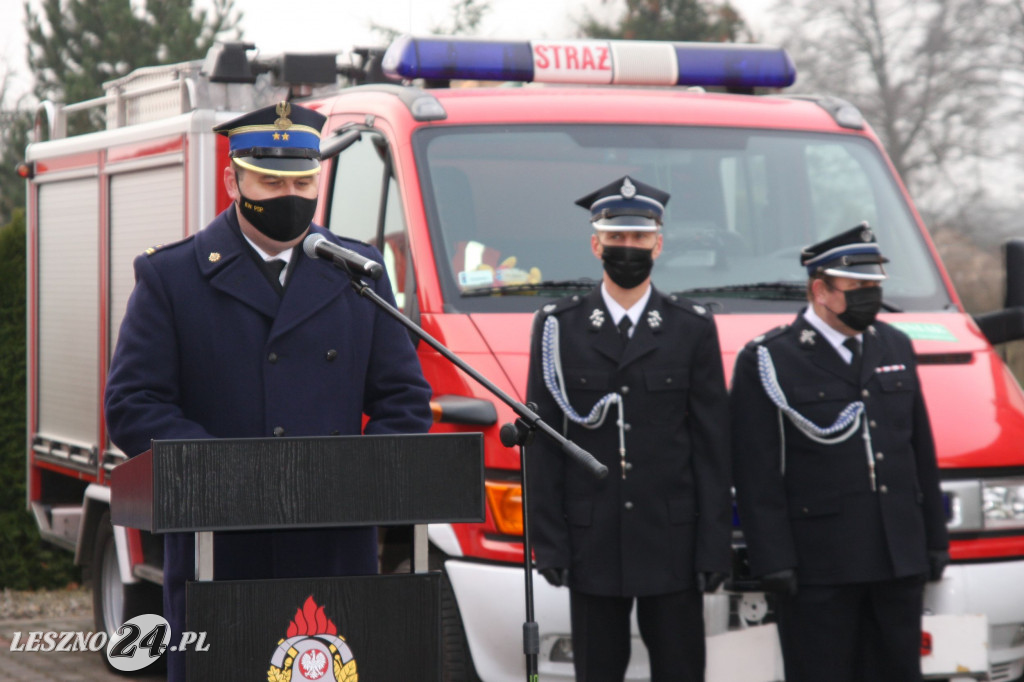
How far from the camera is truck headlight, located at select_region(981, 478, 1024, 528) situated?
5098 millimetres

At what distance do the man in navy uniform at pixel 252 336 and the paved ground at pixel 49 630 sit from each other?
389 cm

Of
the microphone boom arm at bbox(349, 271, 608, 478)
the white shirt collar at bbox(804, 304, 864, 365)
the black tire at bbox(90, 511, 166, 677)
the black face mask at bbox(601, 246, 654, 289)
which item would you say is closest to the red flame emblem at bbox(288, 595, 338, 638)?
the microphone boom arm at bbox(349, 271, 608, 478)

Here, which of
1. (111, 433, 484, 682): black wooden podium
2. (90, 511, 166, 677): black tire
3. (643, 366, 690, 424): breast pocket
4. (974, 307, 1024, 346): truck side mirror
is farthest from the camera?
(90, 511, 166, 677): black tire

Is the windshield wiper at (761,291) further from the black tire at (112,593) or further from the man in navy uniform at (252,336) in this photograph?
the black tire at (112,593)

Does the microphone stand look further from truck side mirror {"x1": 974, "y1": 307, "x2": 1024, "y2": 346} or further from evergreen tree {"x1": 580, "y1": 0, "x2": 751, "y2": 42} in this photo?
evergreen tree {"x1": 580, "y1": 0, "x2": 751, "y2": 42}

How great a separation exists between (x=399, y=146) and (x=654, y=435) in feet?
5.86

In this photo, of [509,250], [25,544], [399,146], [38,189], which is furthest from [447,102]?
[25,544]

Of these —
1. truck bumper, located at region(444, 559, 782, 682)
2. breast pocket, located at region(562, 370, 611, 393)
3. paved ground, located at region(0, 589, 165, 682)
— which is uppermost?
breast pocket, located at region(562, 370, 611, 393)

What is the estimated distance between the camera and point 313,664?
284cm

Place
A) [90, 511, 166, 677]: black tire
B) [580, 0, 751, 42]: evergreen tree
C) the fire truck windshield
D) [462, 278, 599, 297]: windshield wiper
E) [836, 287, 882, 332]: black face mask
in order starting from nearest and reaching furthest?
1. [836, 287, 882, 332]: black face mask
2. [462, 278, 599, 297]: windshield wiper
3. the fire truck windshield
4. [90, 511, 166, 677]: black tire
5. [580, 0, 751, 42]: evergreen tree

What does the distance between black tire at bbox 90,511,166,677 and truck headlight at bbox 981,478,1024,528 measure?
3.89 metres

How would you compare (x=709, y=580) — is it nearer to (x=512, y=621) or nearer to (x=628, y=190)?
(x=512, y=621)

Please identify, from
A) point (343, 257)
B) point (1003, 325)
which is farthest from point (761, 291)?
point (343, 257)

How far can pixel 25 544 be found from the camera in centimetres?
1018
